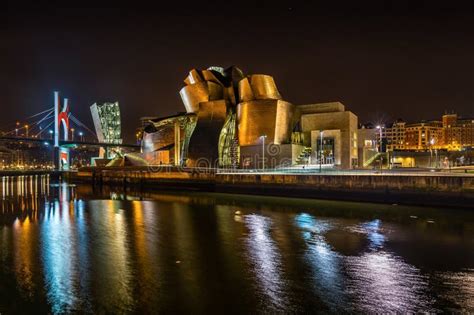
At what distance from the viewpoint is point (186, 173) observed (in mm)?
31562

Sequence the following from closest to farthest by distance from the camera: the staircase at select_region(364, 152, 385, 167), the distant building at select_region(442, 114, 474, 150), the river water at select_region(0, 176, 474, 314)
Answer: the river water at select_region(0, 176, 474, 314) → the staircase at select_region(364, 152, 385, 167) → the distant building at select_region(442, 114, 474, 150)

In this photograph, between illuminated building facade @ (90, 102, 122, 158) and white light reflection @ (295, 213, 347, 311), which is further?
illuminated building facade @ (90, 102, 122, 158)

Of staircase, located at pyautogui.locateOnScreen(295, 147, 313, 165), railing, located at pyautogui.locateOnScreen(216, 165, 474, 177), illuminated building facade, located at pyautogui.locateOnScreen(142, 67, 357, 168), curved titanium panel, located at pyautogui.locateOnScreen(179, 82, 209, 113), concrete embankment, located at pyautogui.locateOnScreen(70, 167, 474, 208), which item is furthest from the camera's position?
curved titanium panel, located at pyautogui.locateOnScreen(179, 82, 209, 113)

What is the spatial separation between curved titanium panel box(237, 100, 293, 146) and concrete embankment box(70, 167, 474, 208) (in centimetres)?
815

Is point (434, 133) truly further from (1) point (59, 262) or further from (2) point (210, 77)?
(1) point (59, 262)

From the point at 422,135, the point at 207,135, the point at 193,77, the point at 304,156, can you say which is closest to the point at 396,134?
the point at 422,135

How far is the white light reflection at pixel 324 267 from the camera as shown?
7164 mm

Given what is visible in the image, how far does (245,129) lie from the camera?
123 ft

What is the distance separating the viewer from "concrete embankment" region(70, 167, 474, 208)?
19.3 metres

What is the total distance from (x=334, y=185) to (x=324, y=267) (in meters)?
14.7

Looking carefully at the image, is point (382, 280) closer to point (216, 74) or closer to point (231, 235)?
point (231, 235)

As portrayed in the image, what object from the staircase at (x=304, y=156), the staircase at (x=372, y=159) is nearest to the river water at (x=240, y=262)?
the staircase at (x=304, y=156)

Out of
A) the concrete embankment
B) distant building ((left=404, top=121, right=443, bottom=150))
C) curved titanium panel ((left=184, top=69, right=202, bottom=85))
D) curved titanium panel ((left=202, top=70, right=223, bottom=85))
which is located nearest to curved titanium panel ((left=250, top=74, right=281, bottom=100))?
curved titanium panel ((left=202, top=70, right=223, bottom=85))

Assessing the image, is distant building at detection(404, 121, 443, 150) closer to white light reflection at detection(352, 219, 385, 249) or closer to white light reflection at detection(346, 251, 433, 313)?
white light reflection at detection(352, 219, 385, 249)
